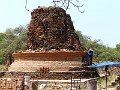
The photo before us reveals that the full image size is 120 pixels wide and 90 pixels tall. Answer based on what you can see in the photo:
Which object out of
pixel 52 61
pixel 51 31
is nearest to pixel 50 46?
pixel 51 31

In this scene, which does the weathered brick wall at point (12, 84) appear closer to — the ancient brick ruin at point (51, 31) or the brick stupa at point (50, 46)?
the brick stupa at point (50, 46)

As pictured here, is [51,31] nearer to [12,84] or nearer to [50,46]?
[50,46]

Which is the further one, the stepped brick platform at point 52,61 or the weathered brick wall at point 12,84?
the stepped brick platform at point 52,61

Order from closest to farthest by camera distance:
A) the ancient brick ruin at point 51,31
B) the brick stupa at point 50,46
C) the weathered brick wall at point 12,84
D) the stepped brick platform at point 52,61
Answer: the weathered brick wall at point 12,84, the stepped brick platform at point 52,61, the brick stupa at point 50,46, the ancient brick ruin at point 51,31

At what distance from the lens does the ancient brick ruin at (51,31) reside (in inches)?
1097

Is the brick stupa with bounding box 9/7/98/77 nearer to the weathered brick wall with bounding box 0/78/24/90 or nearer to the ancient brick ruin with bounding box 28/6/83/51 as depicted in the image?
the ancient brick ruin with bounding box 28/6/83/51

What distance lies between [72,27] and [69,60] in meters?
4.70

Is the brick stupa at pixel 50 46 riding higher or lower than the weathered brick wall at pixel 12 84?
higher

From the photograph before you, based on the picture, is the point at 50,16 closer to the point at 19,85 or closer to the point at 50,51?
the point at 50,51

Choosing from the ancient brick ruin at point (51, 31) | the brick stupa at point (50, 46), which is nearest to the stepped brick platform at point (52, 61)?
the brick stupa at point (50, 46)

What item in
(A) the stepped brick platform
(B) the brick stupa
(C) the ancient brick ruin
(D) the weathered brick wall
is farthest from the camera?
(C) the ancient brick ruin

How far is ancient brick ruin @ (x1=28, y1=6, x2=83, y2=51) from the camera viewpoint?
1097 inches

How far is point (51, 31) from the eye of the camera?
2809 cm

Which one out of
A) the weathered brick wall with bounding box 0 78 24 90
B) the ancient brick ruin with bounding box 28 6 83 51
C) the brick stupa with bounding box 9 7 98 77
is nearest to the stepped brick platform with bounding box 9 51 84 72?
the brick stupa with bounding box 9 7 98 77
